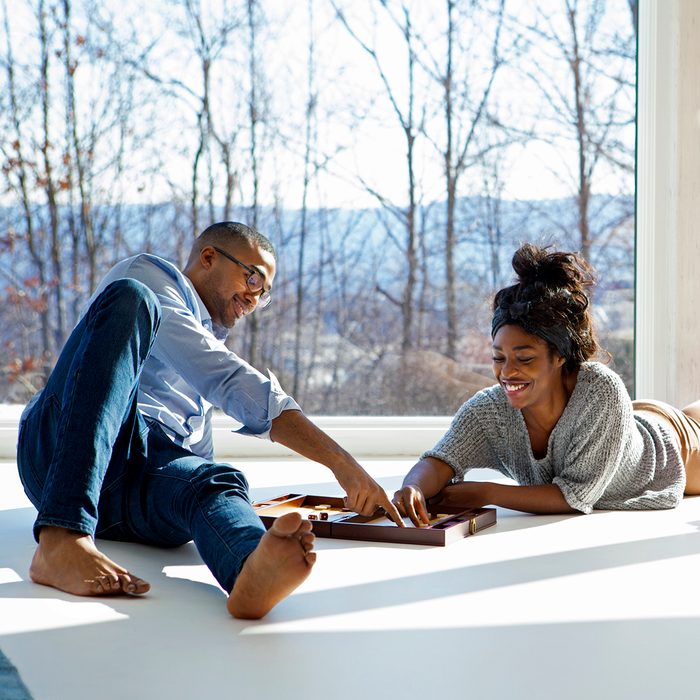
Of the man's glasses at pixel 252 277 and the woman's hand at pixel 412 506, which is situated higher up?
the man's glasses at pixel 252 277

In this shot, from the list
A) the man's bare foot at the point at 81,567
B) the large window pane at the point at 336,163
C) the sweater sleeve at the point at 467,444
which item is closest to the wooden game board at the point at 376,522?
the sweater sleeve at the point at 467,444

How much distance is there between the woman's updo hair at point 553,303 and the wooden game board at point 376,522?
0.47 m

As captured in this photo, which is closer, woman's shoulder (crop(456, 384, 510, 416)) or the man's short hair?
the man's short hair

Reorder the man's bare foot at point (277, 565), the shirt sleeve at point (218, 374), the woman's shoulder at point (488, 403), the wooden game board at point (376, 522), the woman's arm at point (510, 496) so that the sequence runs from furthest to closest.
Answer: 1. the woman's shoulder at point (488, 403)
2. the woman's arm at point (510, 496)
3. the wooden game board at point (376, 522)
4. the shirt sleeve at point (218, 374)
5. the man's bare foot at point (277, 565)

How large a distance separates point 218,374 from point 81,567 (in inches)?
19.3

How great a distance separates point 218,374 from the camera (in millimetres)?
1979

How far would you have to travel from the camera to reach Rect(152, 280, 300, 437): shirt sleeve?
1918 millimetres

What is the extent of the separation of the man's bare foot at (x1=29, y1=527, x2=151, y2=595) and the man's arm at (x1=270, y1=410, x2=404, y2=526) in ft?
1.28

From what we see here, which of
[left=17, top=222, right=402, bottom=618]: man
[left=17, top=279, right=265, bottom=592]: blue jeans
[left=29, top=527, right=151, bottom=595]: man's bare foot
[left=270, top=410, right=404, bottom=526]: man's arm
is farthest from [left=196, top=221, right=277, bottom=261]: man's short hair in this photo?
[left=29, top=527, right=151, bottom=595]: man's bare foot

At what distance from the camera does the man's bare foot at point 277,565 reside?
4.81 ft

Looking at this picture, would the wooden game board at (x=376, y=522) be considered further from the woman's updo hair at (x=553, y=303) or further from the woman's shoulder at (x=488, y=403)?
the woman's updo hair at (x=553, y=303)

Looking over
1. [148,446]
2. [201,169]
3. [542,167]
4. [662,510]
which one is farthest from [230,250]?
[542,167]

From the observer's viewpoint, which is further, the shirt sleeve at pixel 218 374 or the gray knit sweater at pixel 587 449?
the gray knit sweater at pixel 587 449

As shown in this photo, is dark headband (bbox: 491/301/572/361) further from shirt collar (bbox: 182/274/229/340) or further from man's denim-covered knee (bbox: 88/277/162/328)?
man's denim-covered knee (bbox: 88/277/162/328)
